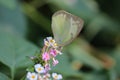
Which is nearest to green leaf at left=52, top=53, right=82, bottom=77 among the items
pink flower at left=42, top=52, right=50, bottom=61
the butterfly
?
the butterfly

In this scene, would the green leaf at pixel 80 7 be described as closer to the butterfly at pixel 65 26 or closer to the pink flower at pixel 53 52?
the butterfly at pixel 65 26

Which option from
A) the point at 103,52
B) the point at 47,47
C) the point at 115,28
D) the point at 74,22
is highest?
the point at 115,28

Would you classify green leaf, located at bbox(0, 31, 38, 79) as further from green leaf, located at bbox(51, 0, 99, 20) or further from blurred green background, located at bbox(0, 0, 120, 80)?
green leaf, located at bbox(51, 0, 99, 20)

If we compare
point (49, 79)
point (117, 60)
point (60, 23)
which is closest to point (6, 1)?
point (117, 60)

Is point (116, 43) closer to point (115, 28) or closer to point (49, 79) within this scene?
point (115, 28)

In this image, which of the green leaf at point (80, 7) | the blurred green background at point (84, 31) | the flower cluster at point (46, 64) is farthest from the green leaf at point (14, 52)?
the green leaf at point (80, 7)

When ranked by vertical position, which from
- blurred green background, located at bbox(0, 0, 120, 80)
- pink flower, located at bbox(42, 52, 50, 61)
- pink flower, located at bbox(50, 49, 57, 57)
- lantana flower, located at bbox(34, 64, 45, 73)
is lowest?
lantana flower, located at bbox(34, 64, 45, 73)

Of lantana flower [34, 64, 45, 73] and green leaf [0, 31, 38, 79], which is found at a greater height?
green leaf [0, 31, 38, 79]
